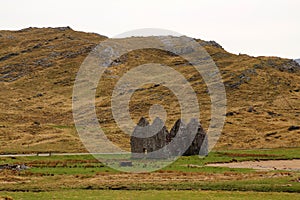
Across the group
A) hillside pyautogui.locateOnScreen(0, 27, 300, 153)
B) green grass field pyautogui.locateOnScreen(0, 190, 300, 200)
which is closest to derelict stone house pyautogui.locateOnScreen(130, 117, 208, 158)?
hillside pyautogui.locateOnScreen(0, 27, 300, 153)

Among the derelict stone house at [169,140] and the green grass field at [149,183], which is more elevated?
the derelict stone house at [169,140]

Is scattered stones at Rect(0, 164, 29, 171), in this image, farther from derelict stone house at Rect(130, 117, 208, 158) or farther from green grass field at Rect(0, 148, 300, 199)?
derelict stone house at Rect(130, 117, 208, 158)

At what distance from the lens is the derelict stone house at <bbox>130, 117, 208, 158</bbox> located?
81.1 meters

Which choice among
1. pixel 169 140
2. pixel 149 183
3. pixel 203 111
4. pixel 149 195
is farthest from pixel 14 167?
pixel 203 111

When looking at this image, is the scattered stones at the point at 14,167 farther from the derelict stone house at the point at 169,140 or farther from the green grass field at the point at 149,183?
the derelict stone house at the point at 169,140

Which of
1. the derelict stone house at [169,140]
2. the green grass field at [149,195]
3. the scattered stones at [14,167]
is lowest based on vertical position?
the green grass field at [149,195]

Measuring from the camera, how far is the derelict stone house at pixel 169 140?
266 feet

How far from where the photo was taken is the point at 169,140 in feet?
270

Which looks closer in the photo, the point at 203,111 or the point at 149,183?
the point at 149,183

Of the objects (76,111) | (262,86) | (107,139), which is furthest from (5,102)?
(262,86)

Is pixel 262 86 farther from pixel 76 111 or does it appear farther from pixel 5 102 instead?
pixel 5 102

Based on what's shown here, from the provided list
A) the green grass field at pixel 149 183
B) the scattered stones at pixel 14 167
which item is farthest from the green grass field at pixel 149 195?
the scattered stones at pixel 14 167

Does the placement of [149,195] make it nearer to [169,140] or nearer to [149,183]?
[149,183]

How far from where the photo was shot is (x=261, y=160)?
73375mm
